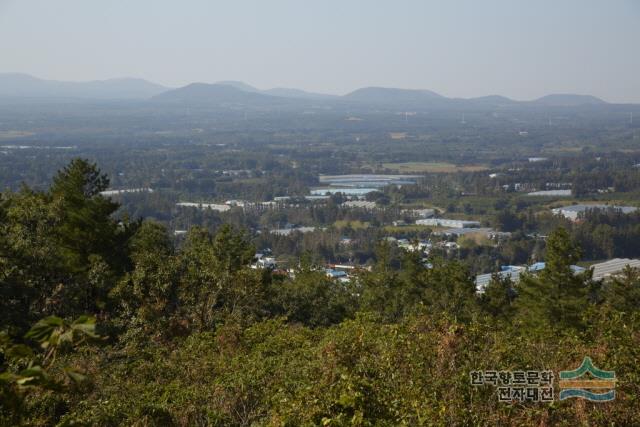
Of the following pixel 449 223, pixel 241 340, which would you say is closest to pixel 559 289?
pixel 241 340

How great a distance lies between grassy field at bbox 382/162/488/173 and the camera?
90.9 meters

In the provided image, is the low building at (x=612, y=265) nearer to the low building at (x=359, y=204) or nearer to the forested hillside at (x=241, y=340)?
the forested hillside at (x=241, y=340)

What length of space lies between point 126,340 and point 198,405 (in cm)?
372

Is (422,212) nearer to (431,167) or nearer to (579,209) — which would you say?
(579,209)

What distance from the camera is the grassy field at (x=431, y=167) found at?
298 ft

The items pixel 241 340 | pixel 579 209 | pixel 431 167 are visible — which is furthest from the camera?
pixel 431 167

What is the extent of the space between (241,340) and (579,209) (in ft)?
174

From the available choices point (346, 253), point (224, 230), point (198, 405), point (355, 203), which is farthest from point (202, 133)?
point (198, 405)

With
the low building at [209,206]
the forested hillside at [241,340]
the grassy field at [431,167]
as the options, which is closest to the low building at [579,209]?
the low building at [209,206]

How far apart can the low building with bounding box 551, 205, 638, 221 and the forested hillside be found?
124 ft

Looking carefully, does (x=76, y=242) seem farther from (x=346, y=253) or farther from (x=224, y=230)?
(x=346, y=253)

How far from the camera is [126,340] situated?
9422 mm

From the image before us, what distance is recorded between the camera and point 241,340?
9.12 metres

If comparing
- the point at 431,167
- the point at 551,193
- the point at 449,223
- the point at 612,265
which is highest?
the point at 612,265
